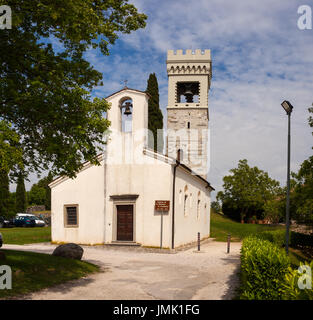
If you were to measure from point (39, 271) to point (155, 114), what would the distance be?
33.6 metres

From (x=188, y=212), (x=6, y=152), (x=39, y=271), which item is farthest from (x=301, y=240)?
(x=6, y=152)

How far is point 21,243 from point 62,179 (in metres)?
5.62

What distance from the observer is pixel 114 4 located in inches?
420

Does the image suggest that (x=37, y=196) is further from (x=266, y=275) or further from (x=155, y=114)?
(x=266, y=275)

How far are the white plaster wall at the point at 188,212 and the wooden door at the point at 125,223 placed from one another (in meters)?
2.95

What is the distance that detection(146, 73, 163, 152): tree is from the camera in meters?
43.0

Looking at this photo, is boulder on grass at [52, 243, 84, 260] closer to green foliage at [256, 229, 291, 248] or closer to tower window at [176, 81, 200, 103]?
green foliage at [256, 229, 291, 248]

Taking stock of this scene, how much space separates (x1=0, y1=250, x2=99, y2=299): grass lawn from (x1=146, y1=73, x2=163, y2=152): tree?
96.8ft

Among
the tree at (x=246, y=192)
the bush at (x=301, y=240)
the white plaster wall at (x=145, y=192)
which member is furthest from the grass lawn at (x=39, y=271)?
the tree at (x=246, y=192)

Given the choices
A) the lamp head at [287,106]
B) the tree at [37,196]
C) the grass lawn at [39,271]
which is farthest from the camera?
the tree at [37,196]

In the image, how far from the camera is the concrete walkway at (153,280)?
931 centimetres

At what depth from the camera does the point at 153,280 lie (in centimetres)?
1157

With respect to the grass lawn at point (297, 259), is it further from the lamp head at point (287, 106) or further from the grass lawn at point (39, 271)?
the grass lawn at point (39, 271)
